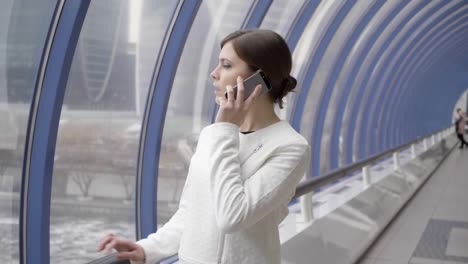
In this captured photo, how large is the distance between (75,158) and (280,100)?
7.20 m

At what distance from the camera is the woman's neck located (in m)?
2.00

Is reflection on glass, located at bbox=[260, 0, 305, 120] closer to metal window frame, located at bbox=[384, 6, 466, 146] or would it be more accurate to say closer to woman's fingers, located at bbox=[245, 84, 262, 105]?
woman's fingers, located at bbox=[245, 84, 262, 105]

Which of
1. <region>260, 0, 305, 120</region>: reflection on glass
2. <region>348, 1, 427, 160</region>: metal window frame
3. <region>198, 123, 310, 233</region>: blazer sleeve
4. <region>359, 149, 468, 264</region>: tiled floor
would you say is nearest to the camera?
<region>198, 123, 310, 233</region>: blazer sleeve

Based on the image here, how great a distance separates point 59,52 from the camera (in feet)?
13.0

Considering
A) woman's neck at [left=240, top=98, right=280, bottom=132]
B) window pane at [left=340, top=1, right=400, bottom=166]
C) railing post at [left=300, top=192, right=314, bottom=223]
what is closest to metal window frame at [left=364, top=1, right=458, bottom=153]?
window pane at [left=340, top=1, right=400, bottom=166]

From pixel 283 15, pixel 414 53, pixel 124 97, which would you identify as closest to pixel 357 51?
pixel 283 15

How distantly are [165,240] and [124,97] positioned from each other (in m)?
7.33

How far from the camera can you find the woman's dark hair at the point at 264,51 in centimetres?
191

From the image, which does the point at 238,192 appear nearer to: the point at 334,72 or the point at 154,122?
the point at 154,122

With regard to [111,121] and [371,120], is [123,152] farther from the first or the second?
[371,120]

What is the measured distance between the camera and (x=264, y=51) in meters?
1.91

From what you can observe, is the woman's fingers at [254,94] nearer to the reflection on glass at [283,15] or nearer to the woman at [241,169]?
the woman at [241,169]

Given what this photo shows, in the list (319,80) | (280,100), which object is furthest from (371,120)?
(280,100)

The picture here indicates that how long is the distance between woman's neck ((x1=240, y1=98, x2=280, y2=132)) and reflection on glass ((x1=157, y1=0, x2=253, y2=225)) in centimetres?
567
